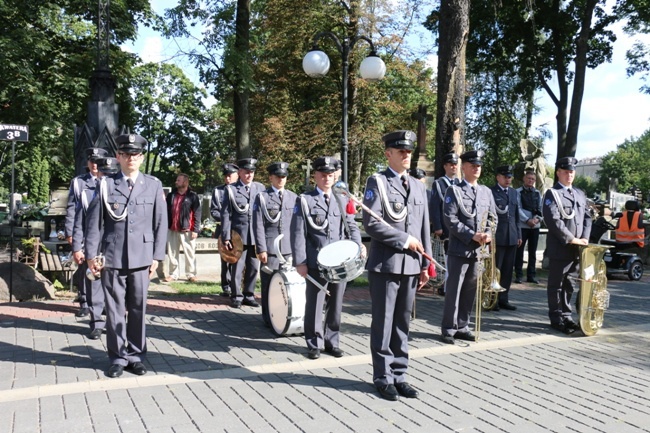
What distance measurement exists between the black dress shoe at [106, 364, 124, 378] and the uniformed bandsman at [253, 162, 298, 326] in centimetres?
240

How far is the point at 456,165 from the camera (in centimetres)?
970

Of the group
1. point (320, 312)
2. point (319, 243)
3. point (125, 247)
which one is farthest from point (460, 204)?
point (125, 247)

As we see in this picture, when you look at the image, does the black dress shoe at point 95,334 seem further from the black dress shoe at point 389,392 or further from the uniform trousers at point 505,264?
the uniform trousers at point 505,264

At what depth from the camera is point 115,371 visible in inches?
218

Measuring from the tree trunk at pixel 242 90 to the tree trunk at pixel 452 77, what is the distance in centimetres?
640

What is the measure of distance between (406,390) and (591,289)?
352 centimetres

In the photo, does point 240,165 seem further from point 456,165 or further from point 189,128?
point 189,128

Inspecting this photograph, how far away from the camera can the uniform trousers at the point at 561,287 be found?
775 centimetres

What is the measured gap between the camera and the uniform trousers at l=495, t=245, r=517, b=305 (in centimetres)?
923

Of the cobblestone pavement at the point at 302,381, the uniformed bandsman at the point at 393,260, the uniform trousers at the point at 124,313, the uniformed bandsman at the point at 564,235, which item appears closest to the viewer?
the cobblestone pavement at the point at 302,381

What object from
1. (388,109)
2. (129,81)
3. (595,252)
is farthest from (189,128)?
(595,252)

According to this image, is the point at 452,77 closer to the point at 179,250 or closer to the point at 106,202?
the point at 179,250

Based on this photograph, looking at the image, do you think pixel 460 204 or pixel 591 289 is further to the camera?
pixel 591 289

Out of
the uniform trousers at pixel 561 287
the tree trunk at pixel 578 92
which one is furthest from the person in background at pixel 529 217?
the tree trunk at pixel 578 92
